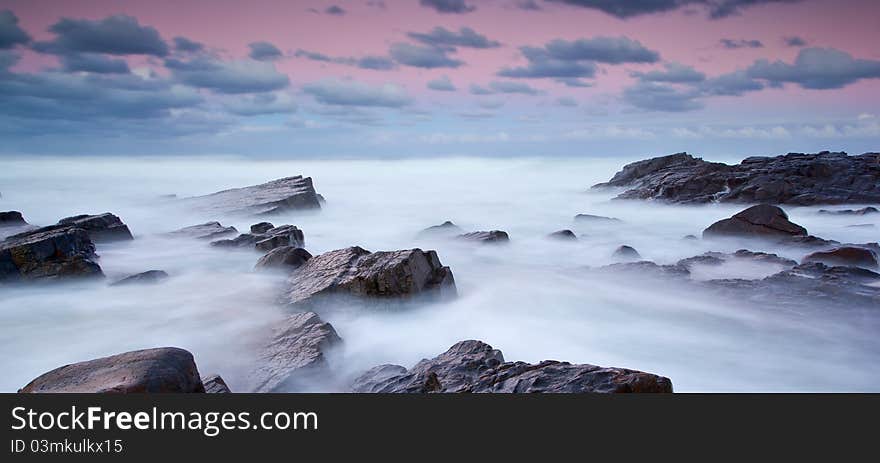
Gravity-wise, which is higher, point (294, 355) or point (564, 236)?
point (564, 236)

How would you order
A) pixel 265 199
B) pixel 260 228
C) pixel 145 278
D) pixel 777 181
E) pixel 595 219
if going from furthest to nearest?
1. pixel 777 181
2. pixel 265 199
3. pixel 595 219
4. pixel 260 228
5. pixel 145 278

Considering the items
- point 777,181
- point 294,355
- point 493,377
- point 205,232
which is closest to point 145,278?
point 205,232

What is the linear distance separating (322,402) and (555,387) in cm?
199

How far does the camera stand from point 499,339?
346 inches

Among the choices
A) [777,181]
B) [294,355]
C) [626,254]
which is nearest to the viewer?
[294,355]

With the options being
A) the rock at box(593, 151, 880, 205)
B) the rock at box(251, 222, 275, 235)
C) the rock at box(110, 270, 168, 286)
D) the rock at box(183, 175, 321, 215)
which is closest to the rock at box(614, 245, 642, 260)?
the rock at box(251, 222, 275, 235)

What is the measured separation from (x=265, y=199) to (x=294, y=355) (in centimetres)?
1631

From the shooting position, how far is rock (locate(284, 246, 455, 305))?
30.5 feet

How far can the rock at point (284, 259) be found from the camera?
1142 centimetres

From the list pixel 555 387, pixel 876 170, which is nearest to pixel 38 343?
pixel 555 387

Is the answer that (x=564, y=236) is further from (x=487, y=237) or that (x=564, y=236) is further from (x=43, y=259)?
(x=43, y=259)

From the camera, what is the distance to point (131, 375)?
4.73 m

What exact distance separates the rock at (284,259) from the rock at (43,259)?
3.08 meters

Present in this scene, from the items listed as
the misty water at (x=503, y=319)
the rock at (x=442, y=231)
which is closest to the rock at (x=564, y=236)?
the misty water at (x=503, y=319)
